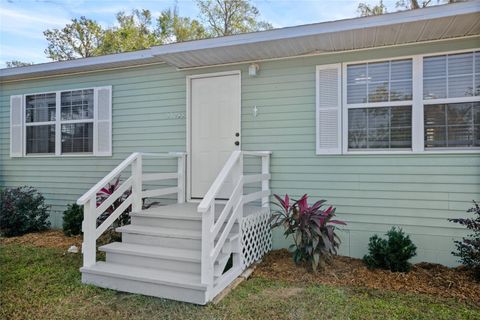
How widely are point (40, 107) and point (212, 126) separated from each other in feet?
12.5

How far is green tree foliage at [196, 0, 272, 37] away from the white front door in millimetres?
11344

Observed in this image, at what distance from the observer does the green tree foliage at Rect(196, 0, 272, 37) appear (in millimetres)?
15766

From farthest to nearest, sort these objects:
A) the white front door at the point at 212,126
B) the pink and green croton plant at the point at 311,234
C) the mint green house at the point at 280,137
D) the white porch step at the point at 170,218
Result: the white front door at the point at 212,126 → the white porch step at the point at 170,218 → the pink and green croton plant at the point at 311,234 → the mint green house at the point at 280,137

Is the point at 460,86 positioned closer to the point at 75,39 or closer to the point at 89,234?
the point at 89,234

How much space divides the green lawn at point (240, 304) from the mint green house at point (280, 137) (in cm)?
18

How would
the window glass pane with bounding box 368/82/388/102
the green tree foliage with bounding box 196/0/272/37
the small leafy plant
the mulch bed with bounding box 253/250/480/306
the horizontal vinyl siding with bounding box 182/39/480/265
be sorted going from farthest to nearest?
the green tree foliage with bounding box 196/0/272/37, the window glass pane with bounding box 368/82/388/102, the horizontal vinyl siding with bounding box 182/39/480/265, the small leafy plant, the mulch bed with bounding box 253/250/480/306

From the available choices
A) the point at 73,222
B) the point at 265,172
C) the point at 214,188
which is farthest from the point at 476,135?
the point at 73,222

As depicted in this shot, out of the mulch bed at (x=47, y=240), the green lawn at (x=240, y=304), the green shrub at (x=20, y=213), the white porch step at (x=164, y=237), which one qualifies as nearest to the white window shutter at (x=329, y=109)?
the green lawn at (x=240, y=304)

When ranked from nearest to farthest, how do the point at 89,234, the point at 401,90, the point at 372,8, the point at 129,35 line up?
the point at 89,234 → the point at 401,90 → the point at 372,8 → the point at 129,35

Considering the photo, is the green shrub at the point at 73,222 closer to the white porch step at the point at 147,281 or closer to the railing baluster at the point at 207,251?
the white porch step at the point at 147,281

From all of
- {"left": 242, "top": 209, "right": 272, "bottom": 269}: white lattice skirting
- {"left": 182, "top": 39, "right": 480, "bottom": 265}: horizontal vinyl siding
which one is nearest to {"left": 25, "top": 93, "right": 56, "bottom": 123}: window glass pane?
{"left": 182, "top": 39, "right": 480, "bottom": 265}: horizontal vinyl siding

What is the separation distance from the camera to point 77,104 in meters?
6.24

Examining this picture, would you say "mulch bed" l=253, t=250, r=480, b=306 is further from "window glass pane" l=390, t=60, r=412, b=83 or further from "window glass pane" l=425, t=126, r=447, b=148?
"window glass pane" l=390, t=60, r=412, b=83

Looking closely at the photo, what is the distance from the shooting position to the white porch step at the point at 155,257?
3.44 metres
